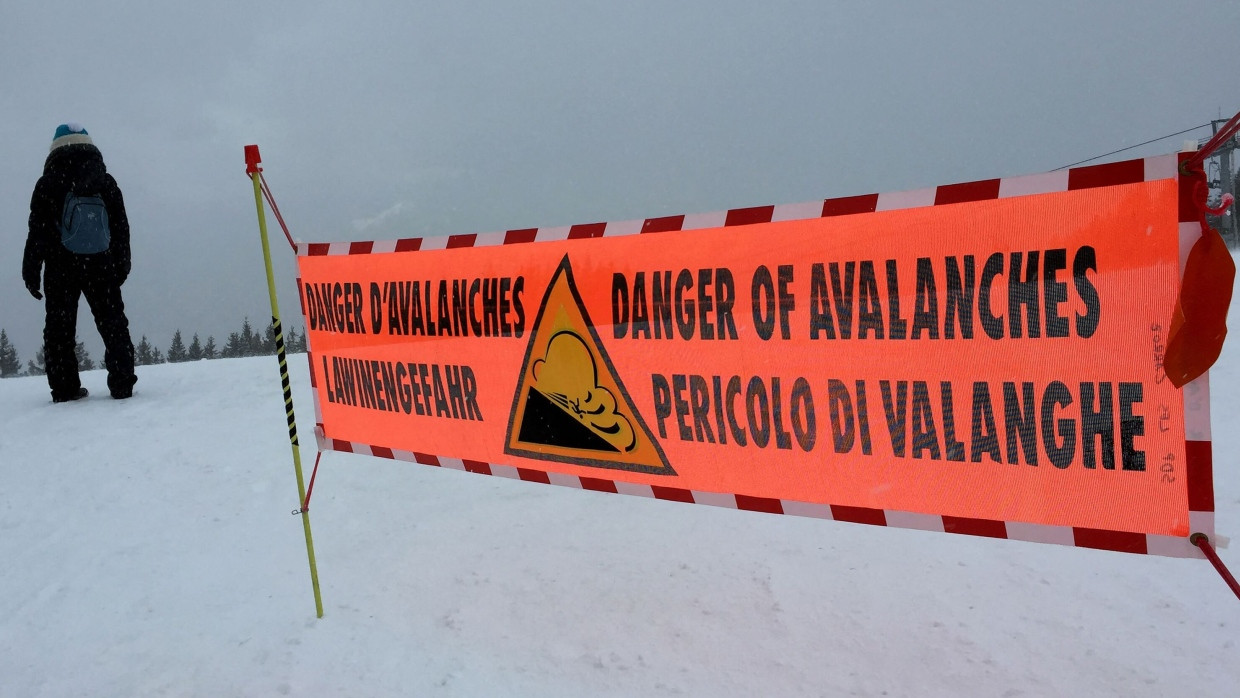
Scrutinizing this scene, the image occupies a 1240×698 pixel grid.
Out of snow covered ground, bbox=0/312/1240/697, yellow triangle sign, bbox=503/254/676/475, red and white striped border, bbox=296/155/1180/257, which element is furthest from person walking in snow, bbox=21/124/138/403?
yellow triangle sign, bbox=503/254/676/475

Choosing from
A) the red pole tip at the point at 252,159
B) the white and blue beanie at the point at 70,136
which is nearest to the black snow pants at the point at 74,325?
the white and blue beanie at the point at 70,136

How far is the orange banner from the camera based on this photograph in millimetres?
2654

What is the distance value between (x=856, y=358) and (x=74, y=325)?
9278mm

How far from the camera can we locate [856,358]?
10.1ft

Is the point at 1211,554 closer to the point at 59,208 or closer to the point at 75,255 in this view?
the point at 75,255

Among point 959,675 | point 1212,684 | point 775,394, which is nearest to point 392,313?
point 775,394

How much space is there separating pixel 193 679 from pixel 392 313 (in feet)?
7.32

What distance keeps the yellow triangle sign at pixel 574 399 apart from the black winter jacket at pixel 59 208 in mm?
Answer: 7199

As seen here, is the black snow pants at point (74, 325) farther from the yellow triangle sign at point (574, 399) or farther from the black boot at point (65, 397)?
the yellow triangle sign at point (574, 399)

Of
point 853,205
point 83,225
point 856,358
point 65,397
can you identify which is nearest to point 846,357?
point 856,358

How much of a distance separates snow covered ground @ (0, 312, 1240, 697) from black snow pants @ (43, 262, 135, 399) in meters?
2.49

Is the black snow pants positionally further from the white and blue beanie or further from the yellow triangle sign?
the yellow triangle sign

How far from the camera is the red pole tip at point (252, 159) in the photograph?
4215 mm

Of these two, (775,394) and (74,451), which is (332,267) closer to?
(775,394)
